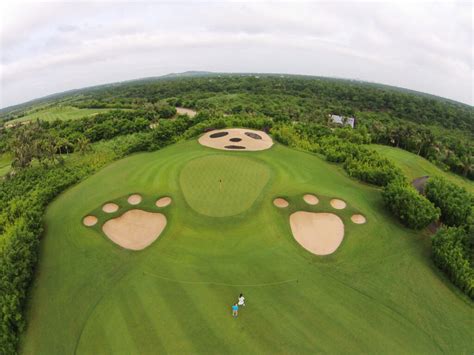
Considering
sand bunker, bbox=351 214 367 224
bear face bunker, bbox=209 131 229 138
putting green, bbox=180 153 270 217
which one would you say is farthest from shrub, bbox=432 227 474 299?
bear face bunker, bbox=209 131 229 138

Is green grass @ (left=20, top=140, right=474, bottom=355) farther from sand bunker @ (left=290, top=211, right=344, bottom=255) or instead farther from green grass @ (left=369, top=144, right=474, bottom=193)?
green grass @ (left=369, top=144, right=474, bottom=193)

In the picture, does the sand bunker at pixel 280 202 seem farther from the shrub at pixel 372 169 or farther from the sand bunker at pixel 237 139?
the sand bunker at pixel 237 139

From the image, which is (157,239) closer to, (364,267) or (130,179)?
(130,179)

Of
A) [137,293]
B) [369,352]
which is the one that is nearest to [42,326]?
[137,293]

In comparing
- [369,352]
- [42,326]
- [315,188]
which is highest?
[315,188]

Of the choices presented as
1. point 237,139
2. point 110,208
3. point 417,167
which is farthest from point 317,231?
point 417,167

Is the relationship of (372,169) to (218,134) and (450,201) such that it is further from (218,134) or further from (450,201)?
(218,134)
